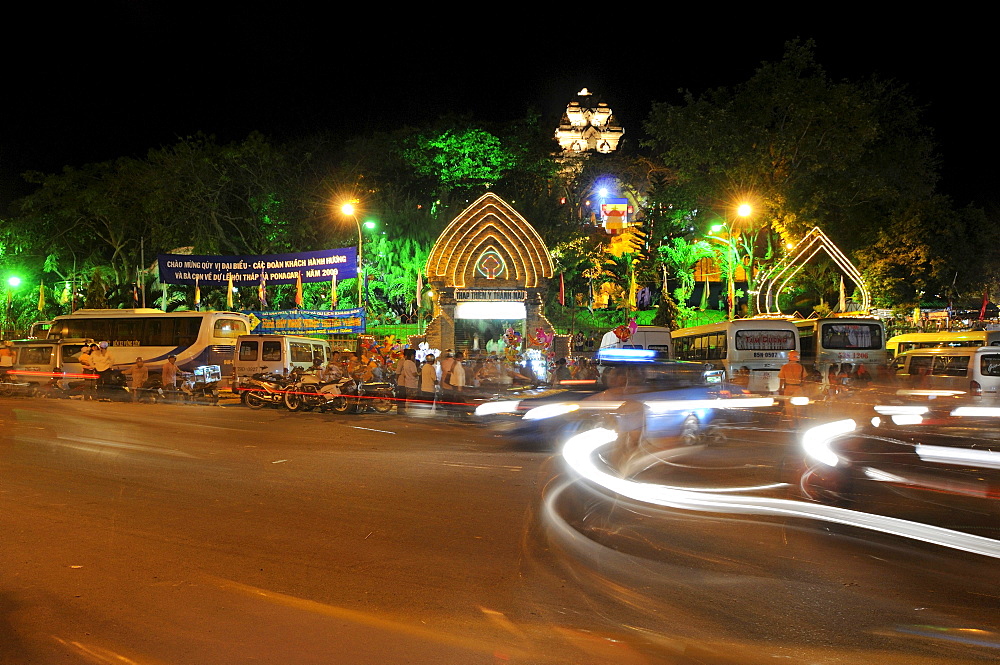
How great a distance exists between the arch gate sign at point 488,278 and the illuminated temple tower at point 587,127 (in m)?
33.2

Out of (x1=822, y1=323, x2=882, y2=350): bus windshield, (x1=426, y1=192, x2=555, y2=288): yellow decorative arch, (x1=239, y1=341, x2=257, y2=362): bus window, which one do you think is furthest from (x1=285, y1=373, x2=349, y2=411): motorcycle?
(x1=822, y1=323, x2=882, y2=350): bus windshield

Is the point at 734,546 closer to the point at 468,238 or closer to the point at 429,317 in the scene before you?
the point at 468,238

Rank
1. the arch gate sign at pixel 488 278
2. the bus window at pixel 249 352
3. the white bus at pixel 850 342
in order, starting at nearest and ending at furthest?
the bus window at pixel 249 352 < the white bus at pixel 850 342 < the arch gate sign at pixel 488 278

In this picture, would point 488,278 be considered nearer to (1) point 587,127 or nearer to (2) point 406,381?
(2) point 406,381

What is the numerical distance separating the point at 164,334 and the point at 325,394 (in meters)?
11.7

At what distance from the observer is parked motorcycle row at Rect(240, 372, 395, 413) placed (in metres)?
17.7

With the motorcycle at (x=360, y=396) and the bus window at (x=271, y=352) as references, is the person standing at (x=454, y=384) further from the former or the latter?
the bus window at (x=271, y=352)

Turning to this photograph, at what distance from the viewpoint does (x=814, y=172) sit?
33.3 meters

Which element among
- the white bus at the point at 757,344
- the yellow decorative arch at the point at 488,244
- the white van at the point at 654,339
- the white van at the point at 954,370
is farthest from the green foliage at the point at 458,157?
the white van at the point at 954,370

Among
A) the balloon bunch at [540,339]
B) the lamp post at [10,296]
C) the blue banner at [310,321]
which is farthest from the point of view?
the lamp post at [10,296]

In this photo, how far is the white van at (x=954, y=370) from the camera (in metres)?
18.0

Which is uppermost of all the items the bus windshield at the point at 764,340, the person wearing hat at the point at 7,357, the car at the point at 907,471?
the bus windshield at the point at 764,340

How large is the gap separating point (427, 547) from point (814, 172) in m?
32.0

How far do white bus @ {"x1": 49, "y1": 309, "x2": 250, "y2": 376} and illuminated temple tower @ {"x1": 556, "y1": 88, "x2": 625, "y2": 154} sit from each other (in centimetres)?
4427
